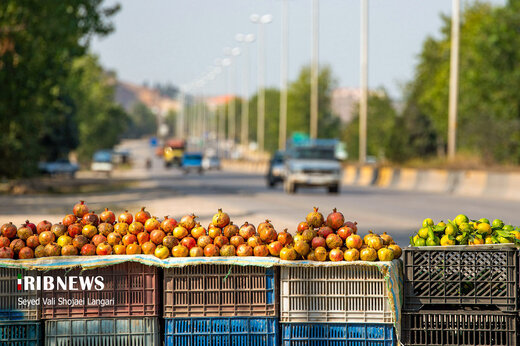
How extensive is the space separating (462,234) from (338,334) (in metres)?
1.32

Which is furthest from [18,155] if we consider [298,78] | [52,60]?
[298,78]

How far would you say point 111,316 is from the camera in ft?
23.4

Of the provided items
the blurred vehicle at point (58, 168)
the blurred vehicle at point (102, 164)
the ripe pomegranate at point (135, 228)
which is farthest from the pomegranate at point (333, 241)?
the blurred vehicle at point (102, 164)

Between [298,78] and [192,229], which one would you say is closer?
[192,229]

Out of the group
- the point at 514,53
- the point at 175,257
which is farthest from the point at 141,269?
the point at 514,53

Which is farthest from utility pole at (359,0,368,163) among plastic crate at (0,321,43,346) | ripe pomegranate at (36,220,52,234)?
plastic crate at (0,321,43,346)

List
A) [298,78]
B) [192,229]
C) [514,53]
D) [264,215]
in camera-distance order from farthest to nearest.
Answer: [298,78], [514,53], [264,215], [192,229]

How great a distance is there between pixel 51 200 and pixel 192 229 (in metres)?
24.4

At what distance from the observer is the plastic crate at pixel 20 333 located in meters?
7.07

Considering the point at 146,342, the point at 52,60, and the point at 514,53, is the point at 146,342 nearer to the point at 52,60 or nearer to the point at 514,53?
the point at 52,60

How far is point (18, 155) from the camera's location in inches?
1442

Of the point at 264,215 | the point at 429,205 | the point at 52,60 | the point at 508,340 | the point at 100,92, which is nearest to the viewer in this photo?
the point at 508,340

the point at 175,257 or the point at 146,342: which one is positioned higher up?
the point at 175,257

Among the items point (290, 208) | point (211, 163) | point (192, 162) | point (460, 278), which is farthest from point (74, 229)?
point (211, 163)
